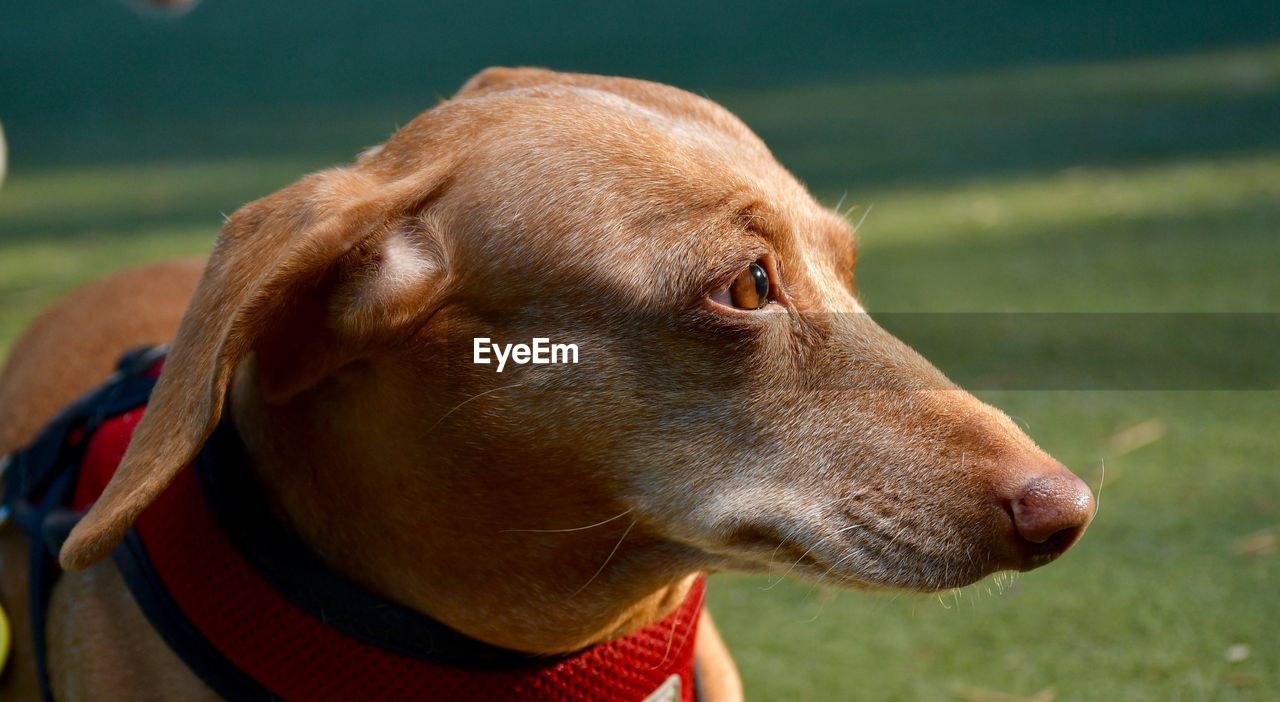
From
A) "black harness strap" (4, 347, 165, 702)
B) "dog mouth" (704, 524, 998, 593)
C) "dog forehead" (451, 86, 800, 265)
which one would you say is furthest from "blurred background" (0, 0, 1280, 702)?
"black harness strap" (4, 347, 165, 702)

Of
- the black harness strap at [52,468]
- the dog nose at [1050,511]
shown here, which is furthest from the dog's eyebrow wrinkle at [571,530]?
the black harness strap at [52,468]

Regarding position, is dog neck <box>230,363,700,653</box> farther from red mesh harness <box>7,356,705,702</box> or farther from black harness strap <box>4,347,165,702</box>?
black harness strap <box>4,347,165,702</box>

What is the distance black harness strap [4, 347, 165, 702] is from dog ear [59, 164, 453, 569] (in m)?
0.43

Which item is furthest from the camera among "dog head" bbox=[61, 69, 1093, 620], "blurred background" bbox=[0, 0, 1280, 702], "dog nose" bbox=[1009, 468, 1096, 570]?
"blurred background" bbox=[0, 0, 1280, 702]

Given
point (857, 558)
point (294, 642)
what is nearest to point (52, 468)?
point (294, 642)

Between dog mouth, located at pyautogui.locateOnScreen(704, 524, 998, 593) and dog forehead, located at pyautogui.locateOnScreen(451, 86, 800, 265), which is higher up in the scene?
dog forehead, located at pyautogui.locateOnScreen(451, 86, 800, 265)

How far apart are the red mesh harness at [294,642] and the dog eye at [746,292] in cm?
50

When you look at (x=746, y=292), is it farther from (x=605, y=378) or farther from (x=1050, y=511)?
(x=1050, y=511)

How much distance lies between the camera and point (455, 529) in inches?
67.5

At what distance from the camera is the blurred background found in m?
2.70

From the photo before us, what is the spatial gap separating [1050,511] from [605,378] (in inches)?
21.7

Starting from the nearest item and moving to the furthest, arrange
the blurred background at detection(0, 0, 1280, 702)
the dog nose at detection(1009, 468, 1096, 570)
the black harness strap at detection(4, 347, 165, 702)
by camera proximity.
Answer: the dog nose at detection(1009, 468, 1096, 570)
the black harness strap at detection(4, 347, 165, 702)
the blurred background at detection(0, 0, 1280, 702)

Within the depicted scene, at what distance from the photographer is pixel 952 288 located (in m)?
4.69

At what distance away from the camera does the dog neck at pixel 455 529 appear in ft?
5.57
